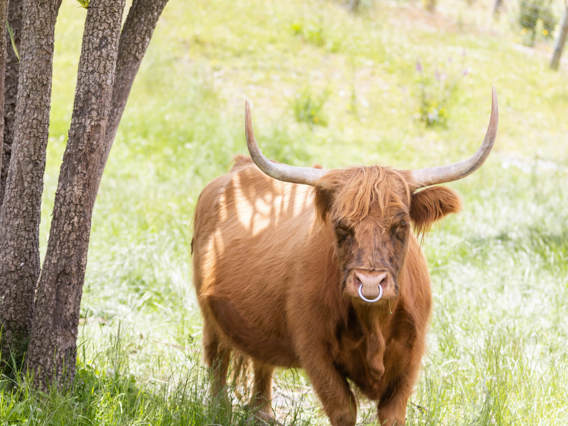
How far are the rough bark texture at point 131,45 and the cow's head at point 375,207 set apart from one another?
2.18 feet

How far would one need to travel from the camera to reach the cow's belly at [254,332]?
3.74m

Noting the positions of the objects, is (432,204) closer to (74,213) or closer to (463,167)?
(463,167)

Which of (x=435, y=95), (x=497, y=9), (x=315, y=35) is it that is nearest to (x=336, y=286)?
(x=435, y=95)

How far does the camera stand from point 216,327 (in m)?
4.30

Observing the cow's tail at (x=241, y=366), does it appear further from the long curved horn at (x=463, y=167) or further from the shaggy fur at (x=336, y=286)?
the long curved horn at (x=463, y=167)

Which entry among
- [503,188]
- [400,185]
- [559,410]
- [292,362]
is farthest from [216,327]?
[503,188]

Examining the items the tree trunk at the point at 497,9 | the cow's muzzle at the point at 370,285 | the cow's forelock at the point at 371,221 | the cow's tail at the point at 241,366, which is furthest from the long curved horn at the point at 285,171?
the tree trunk at the point at 497,9

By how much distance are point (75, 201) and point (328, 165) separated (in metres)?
7.02

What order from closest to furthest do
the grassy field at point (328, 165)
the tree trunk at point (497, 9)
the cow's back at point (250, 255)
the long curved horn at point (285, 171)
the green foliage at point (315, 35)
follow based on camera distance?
the long curved horn at point (285, 171), the grassy field at point (328, 165), the cow's back at point (250, 255), the green foliage at point (315, 35), the tree trunk at point (497, 9)

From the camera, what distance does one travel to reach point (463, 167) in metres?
3.08

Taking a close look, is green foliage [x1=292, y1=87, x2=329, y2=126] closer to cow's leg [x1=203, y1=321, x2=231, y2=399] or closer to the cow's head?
cow's leg [x1=203, y1=321, x2=231, y2=399]

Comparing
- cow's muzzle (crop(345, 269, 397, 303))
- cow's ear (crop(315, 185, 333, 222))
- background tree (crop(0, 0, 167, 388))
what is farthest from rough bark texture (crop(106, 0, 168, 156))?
cow's muzzle (crop(345, 269, 397, 303))

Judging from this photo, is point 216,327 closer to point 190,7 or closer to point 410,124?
point 410,124

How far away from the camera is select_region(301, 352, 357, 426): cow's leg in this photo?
327cm
